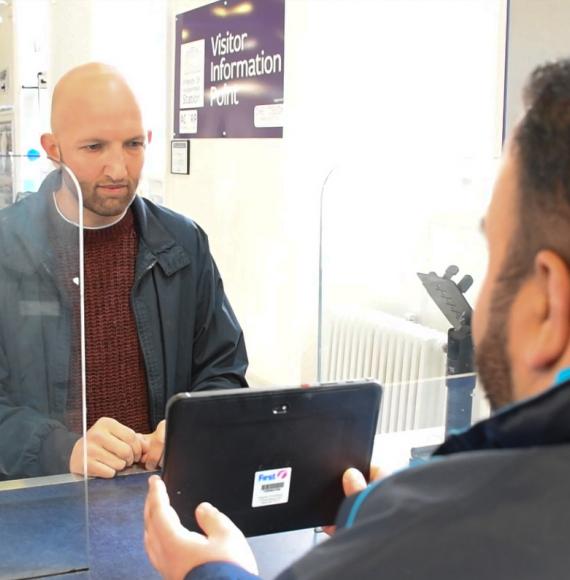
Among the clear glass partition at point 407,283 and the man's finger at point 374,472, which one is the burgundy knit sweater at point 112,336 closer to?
the clear glass partition at point 407,283

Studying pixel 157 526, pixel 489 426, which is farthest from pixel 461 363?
pixel 489 426

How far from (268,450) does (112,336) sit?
2.74ft

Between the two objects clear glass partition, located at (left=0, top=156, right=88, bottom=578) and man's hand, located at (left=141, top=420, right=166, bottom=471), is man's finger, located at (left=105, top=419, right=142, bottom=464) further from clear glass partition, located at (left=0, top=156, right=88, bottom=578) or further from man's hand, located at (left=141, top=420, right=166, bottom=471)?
clear glass partition, located at (left=0, top=156, right=88, bottom=578)

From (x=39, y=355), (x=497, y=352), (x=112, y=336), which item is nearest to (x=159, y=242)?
(x=112, y=336)

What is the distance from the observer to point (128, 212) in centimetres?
196

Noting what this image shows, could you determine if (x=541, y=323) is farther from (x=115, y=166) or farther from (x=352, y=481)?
(x=115, y=166)

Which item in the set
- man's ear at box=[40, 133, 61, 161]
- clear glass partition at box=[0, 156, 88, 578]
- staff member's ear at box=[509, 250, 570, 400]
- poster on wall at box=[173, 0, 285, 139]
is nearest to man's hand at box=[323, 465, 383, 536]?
clear glass partition at box=[0, 156, 88, 578]

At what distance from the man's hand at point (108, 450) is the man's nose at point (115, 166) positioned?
Result: 0.58 meters

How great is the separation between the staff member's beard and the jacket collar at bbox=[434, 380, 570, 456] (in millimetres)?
83

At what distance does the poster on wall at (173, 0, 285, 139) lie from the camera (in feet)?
12.3

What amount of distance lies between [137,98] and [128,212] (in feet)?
0.81

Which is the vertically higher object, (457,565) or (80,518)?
(457,565)

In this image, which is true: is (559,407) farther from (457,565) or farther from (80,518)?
(80,518)

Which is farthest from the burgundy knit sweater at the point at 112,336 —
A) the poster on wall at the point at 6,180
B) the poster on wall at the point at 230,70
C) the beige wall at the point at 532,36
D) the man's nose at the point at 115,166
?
the poster on wall at the point at 230,70
